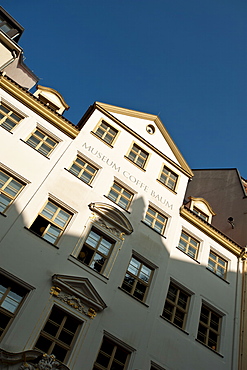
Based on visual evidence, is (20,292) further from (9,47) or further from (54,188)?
→ (9,47)

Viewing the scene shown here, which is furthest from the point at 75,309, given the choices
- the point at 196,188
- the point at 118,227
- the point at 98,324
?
the point at 196,188

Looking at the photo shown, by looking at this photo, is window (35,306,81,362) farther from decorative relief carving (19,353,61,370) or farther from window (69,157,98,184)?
window (69,157,98,184)

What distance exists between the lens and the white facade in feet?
45.3

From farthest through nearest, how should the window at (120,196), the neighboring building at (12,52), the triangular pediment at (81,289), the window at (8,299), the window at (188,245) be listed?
the neighboring building at (12,52) → the window at (188,245) → the window at (120,196) → the triangular pediment at (81,289) → the window at (8,299)

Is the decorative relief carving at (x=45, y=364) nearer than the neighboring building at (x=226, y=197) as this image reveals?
Yes

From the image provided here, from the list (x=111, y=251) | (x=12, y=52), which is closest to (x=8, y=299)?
(x=111, y=251)

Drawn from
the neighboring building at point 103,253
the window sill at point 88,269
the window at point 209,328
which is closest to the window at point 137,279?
the neighboring building at point 103,253

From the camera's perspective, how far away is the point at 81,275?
49.0 ft

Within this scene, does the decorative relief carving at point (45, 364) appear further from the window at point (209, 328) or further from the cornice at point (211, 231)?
the cornice at point (211, 231)

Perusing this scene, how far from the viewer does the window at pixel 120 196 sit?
1881cm

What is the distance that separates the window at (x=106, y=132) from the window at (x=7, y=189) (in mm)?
6282

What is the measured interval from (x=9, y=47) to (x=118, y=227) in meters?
13.3

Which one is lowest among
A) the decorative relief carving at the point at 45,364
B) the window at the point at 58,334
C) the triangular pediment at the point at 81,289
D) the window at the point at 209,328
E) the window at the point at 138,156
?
the decorative relief carving at the point at 45,364

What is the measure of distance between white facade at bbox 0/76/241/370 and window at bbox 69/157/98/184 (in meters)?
0.21
